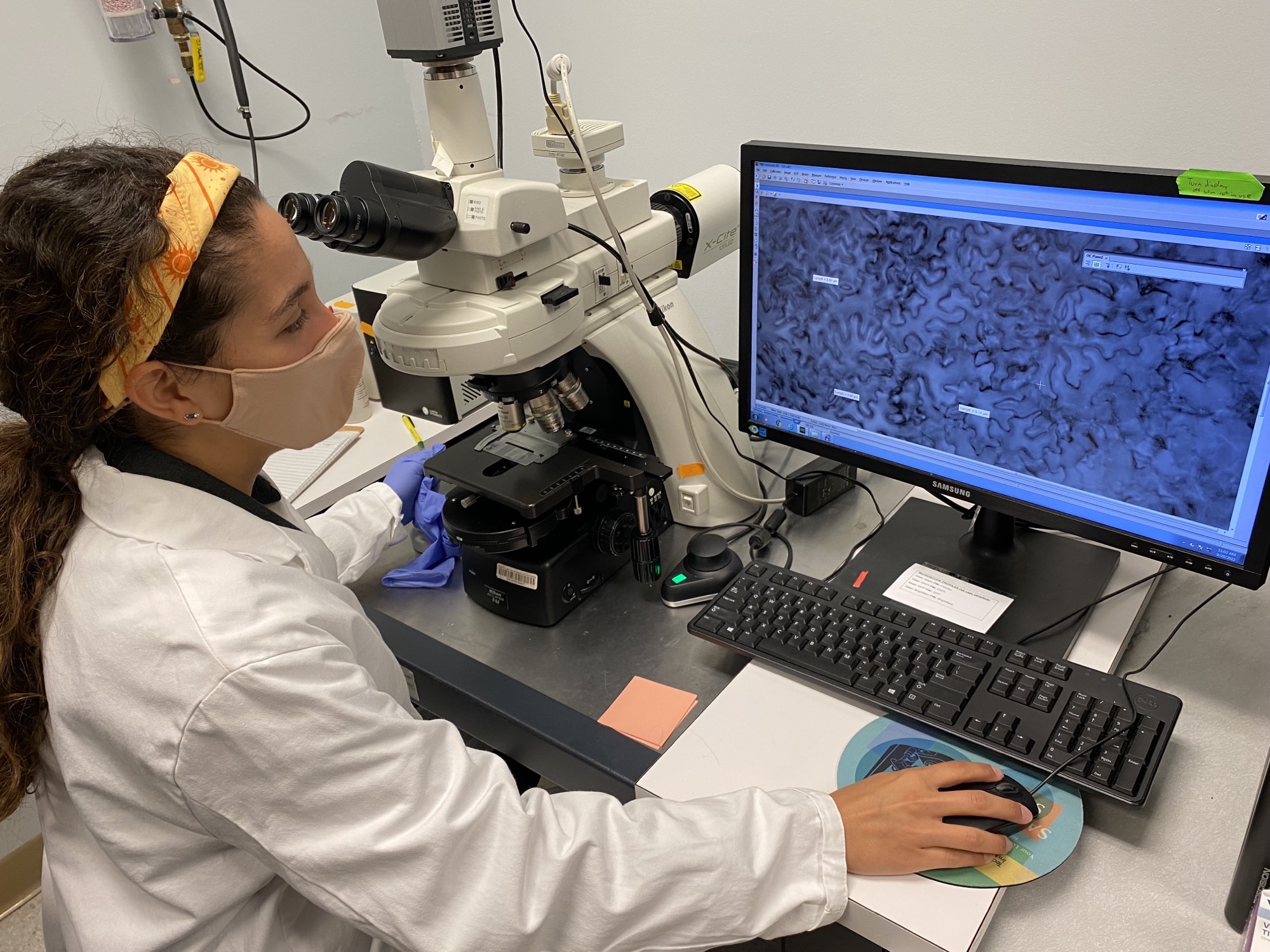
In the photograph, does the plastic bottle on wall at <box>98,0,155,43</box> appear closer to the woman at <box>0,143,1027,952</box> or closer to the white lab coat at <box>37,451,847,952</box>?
the woman at <box>0,143,1027,952</box>

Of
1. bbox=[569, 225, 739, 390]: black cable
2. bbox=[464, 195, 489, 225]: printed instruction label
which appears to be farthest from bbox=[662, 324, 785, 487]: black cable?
bbox=[464, 195, 489, 225]: printed instruction label

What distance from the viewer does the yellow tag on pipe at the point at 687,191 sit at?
128 cm

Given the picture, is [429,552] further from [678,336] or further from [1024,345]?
[1024,345]

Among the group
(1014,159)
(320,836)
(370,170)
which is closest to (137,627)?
(320,836)

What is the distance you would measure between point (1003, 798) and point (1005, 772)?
0.19 feet

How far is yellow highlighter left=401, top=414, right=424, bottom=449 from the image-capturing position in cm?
157

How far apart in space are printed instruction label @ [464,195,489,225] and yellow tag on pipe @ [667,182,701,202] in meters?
0.39

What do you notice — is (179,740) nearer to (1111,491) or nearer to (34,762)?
(34,762)

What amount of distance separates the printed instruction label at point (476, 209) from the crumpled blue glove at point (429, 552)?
0.40 meters

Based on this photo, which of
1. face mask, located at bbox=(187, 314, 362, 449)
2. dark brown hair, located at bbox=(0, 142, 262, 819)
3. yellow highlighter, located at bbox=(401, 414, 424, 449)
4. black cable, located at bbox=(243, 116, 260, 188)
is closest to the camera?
dark brown hair, located at bbox=(0, 142, 262, 819)

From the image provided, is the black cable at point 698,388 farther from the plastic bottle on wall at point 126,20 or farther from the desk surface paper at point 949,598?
the plastic bottle on wall at point 126,20

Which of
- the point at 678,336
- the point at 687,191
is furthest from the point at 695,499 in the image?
the point at 687,191

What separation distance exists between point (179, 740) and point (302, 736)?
3.5 inches

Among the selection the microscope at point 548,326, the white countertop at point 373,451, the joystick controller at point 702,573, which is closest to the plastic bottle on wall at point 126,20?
the white countertop at point 373,451
